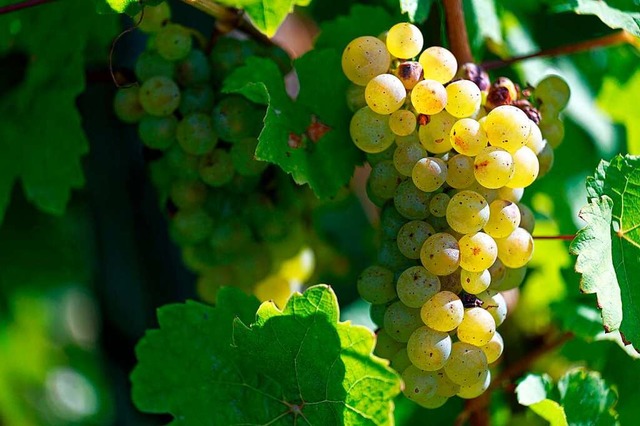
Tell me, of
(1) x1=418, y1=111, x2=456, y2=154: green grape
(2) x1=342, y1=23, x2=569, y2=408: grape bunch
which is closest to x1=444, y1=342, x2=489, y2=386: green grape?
(2) x1=342, y1=23, x2=569, y2=408: grape bunch

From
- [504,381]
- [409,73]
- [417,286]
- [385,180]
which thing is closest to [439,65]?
[409,73]

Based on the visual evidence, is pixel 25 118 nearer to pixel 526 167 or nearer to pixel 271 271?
pixel 271 271

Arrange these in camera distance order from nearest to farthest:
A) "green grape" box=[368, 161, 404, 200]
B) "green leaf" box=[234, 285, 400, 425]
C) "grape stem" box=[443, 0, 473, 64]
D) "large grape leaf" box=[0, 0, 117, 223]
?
"green leaf" box=[234, 285, 400, 425] → "green grape" box=[368, 161, 404, 200] → "grape stem" box=[443, 0, 473, 64] → "large grape leaf" box=[0, 0, 117, 223]

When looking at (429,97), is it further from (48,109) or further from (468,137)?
(48,109)

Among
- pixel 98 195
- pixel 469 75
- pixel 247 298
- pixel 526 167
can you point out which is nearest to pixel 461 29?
pixel 469 75

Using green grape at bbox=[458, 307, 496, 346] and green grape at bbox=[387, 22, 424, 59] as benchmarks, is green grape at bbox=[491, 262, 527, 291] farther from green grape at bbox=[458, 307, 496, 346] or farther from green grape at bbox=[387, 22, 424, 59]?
green grape at bbox=[387, 22, 424, 59]

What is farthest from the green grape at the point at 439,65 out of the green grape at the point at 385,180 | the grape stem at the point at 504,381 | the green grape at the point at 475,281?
the grape stem at the point at 504,381
